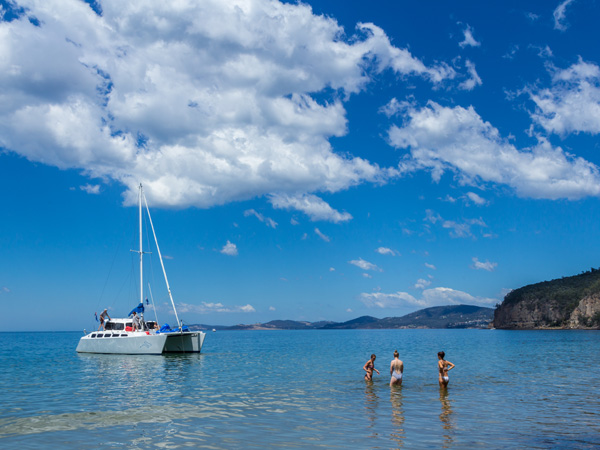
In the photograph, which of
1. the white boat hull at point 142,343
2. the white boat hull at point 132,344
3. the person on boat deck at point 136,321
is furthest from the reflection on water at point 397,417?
the person on boat deck at point 136,321

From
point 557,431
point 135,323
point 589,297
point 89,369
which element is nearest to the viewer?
point 557,431

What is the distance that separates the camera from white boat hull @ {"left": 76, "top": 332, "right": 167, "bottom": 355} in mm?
52594

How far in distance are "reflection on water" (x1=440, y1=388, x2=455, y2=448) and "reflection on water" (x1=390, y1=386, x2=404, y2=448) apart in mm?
1341

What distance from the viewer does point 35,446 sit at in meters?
15.4

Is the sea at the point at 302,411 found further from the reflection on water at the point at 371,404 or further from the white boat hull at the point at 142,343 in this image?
the white boat hull at the point at 142,343

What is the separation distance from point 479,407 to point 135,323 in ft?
142

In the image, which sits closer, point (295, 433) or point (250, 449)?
point (250, 449)

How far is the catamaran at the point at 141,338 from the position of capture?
53000 millimetres

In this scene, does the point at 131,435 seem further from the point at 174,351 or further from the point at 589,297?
the point at 589,297

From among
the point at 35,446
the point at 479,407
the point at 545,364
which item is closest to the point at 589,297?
the point at 545,364

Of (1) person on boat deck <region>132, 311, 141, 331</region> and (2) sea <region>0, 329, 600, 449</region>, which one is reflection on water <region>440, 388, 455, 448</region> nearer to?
(2) sea <region>0, 329, 600, 449</region>

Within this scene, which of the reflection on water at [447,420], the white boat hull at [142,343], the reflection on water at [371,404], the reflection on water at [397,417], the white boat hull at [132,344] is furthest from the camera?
the white boat hull at [142,343]

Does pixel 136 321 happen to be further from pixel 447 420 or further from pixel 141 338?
pixel 447 420

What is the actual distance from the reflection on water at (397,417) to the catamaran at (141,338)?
32560mm
